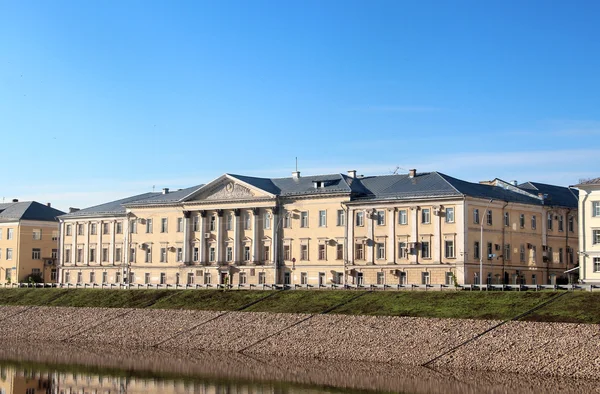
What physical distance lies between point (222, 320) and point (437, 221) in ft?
71.1

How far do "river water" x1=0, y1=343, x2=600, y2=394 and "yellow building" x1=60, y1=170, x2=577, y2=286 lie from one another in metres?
26.3

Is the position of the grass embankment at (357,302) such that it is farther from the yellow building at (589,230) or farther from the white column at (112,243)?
the white column at (112,243)

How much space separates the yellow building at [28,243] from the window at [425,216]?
2016 inches

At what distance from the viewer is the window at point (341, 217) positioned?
289 feet

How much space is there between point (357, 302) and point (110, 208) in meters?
46.6

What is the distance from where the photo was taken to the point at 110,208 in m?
108

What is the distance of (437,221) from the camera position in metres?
81.7

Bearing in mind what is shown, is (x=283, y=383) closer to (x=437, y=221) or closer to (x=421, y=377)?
(x=421, y=377)

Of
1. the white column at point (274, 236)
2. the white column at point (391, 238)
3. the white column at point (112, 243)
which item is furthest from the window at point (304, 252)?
the white column at point (112, 243)

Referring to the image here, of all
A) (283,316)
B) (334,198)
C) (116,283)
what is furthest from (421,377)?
(116,283)

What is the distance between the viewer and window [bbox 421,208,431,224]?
8275 centimetres

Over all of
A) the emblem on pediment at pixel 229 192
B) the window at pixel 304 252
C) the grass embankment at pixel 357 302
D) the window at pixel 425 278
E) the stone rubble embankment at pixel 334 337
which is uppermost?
the emblem on pediment at pixel 229 192

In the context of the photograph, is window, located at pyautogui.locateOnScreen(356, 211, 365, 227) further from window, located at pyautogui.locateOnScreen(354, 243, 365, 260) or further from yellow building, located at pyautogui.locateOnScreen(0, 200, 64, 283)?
yellow building, located at pyautogui.locateOnScreen(0, 200, 64, 283)

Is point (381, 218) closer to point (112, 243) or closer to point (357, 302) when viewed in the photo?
point (357, 302)
